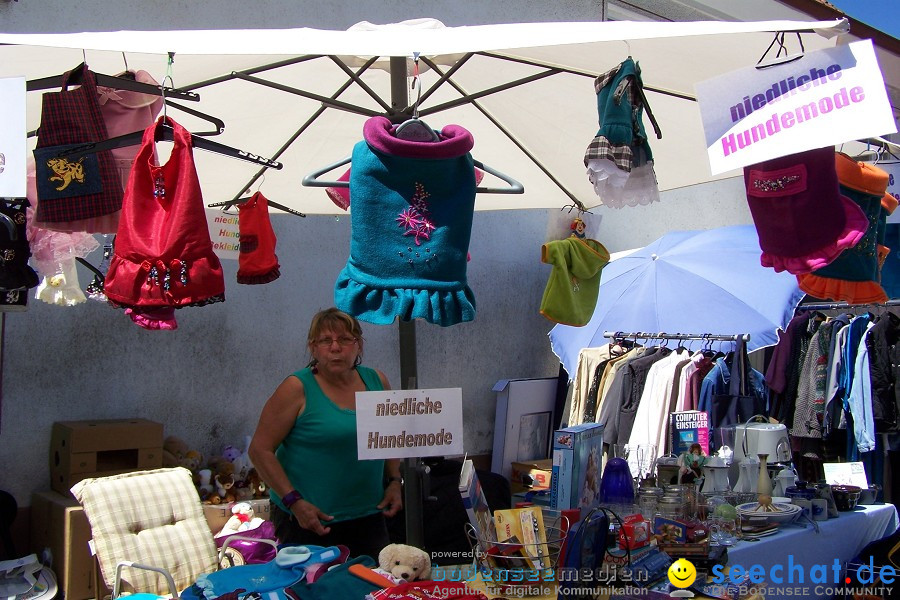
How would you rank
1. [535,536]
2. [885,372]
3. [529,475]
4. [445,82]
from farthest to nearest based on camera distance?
[529,475]
[885,372]
[445,82]
[535,536]

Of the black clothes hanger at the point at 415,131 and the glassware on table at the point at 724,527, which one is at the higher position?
the black clothes hanger at the point at 415,131

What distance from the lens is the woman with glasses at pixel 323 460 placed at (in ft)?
10.2

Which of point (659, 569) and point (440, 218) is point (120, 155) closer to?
point (440, 218)

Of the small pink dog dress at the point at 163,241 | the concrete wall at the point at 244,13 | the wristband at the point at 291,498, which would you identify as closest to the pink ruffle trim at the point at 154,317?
the small pink dog dress at the point at 163,241

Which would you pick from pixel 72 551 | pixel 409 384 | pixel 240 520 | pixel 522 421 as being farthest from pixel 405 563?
pixel 522 421

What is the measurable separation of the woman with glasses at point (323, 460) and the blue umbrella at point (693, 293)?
3.54m

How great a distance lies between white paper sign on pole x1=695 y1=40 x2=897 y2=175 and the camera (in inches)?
83.2

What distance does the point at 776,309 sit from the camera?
588cm

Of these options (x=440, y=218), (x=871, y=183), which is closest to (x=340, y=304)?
(x=440, y=218)

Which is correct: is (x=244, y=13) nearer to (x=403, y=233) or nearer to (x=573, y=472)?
(x=403, y=233)

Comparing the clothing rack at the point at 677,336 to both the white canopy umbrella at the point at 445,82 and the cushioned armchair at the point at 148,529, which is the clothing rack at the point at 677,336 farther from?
the cushioned armchair at the point at 148,529

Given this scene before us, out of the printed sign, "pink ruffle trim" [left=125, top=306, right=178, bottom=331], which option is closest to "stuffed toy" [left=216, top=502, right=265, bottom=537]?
the printed sign

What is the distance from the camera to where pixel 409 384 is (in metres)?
2.78

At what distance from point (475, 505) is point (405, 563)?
0.89ft
